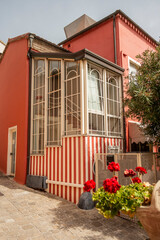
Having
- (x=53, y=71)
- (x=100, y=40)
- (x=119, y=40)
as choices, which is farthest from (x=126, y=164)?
(x=100, y=40)

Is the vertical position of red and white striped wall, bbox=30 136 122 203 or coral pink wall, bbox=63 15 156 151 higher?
coral pink wall, bbox=63 15 156 151

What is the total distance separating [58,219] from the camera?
4.69 metres

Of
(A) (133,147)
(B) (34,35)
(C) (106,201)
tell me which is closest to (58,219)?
(C) (106,201)

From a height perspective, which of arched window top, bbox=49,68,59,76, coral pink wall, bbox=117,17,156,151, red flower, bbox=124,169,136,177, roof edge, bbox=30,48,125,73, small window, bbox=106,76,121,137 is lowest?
red flower, bbox=124,169,136,177

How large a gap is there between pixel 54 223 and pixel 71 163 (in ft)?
6.82

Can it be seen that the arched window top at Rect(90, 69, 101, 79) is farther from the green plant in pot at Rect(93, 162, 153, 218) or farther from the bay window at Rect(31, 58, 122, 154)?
the green plant in pot at Rect(93, 162, 153, 218)

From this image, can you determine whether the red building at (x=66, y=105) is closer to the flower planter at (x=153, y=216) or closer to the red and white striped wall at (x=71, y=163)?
the red and white striped wall at (x=71, y=163)

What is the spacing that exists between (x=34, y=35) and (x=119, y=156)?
21.0ft

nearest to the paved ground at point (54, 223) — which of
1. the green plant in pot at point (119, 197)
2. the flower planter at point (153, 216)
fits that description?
the green plant in pot at point (119, 197)

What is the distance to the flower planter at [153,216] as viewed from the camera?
2.36 metres

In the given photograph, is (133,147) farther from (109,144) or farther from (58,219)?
(58,219)

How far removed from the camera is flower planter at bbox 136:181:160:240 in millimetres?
2359

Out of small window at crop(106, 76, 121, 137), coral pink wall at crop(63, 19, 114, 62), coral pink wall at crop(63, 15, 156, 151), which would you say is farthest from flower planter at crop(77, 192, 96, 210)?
coral pink wall at crop(63, 19, 114, 62)

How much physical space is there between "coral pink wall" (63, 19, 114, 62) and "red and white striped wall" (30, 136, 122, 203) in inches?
190
